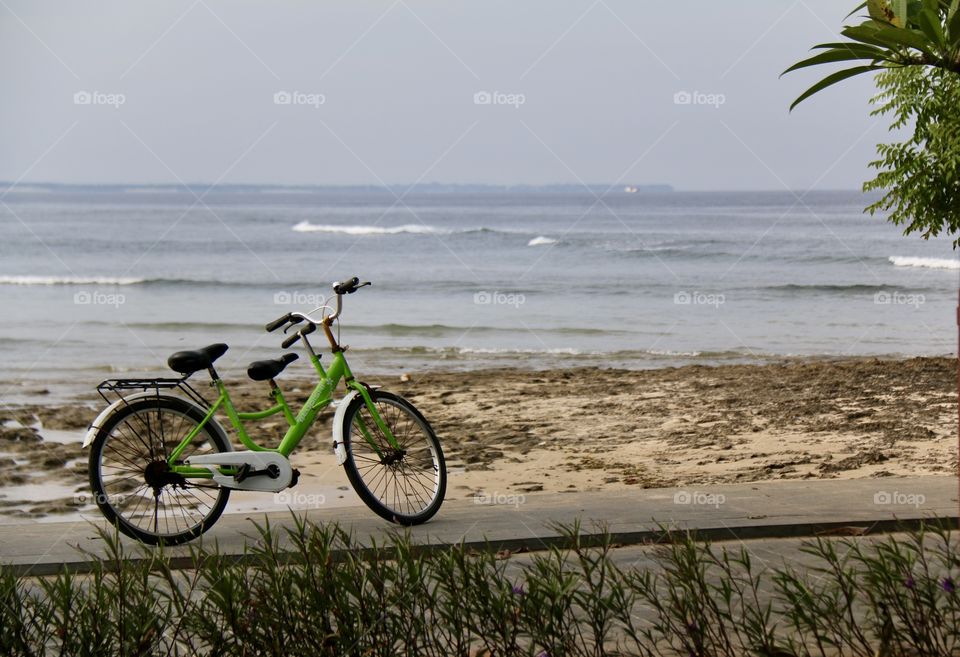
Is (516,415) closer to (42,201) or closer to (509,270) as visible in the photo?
(509,270)

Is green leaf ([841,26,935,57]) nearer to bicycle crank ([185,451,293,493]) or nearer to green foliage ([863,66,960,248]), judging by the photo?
bicycle crank ([185,451,293,493])

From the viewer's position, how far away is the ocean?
1830cm

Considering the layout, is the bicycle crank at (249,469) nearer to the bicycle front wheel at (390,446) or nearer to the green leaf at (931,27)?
the bicycle front wheel at (390,446)

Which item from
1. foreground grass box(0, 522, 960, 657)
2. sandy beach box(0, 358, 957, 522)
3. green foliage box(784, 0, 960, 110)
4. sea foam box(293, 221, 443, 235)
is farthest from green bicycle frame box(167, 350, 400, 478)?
sea foam box(293, 221, 443, 235)

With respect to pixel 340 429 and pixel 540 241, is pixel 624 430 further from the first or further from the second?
pixel 540 241

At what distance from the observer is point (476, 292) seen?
28.7 meters

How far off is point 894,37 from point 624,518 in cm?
429

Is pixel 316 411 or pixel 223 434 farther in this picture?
pixel 316 411

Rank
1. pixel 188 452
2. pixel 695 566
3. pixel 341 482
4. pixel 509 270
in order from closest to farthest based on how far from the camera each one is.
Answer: pixel 695 566 < pixel 341 482 < pixel 188 452 < pixel 509 270

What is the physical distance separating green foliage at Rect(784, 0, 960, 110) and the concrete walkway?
11.2ft

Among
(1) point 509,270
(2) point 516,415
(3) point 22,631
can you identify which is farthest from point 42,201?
(3) point 22,631

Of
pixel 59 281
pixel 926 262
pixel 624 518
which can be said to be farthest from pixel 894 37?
pixel 926 262

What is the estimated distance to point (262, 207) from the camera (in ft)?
242

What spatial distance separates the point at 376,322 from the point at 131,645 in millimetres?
19042
